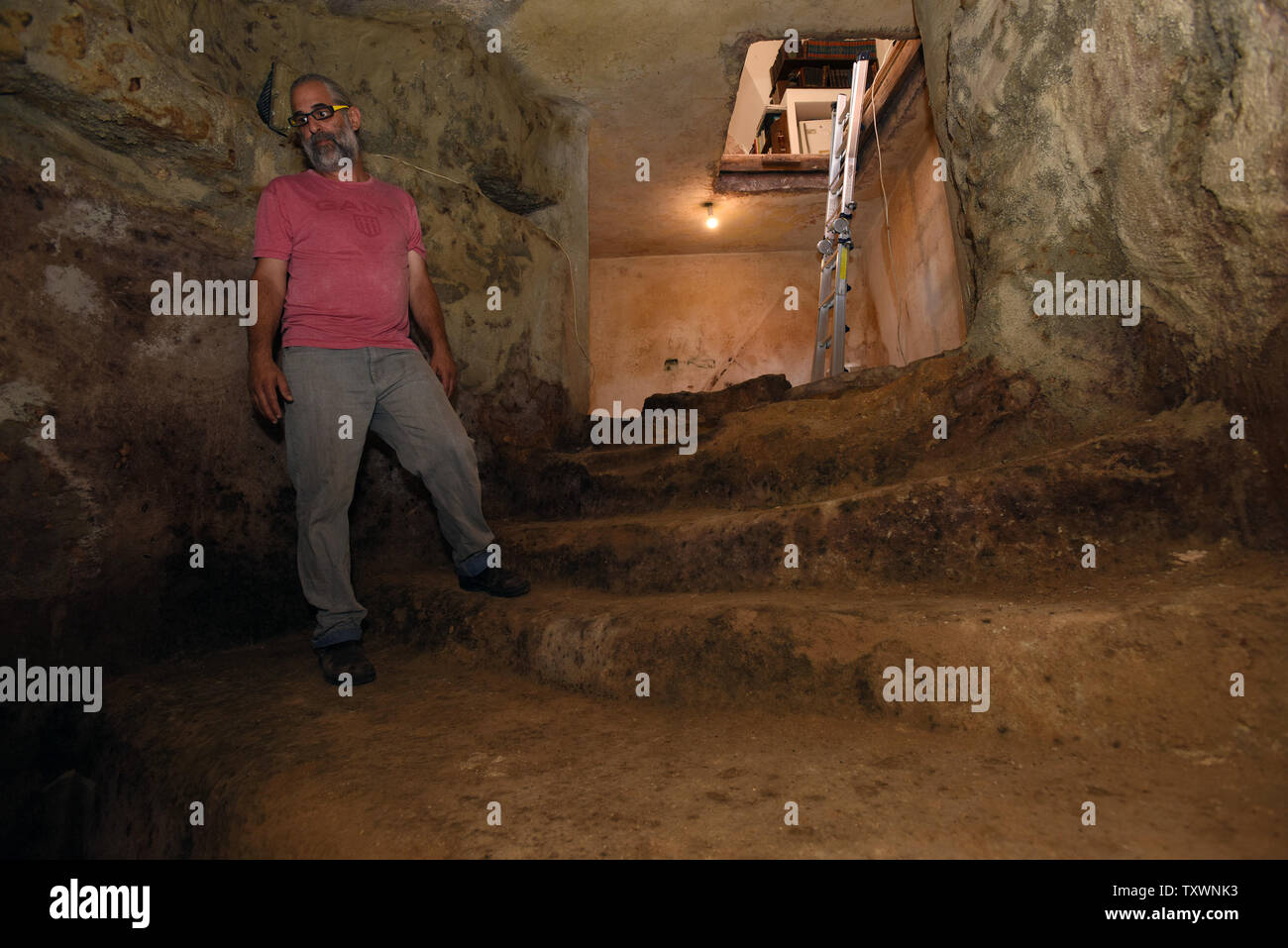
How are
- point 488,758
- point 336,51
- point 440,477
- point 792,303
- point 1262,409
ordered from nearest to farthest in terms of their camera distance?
point 488,758, point 1262,409, point 440,477, point 336,51, point 792,303

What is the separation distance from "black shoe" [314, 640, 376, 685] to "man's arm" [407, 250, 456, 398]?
90 centimetres

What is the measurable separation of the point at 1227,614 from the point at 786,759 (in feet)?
2.86

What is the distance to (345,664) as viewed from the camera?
204cm

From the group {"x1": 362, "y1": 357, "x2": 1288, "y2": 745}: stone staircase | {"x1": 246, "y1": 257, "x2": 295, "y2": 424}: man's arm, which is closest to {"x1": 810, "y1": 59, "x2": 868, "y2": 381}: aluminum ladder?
{"x1": 362, "y1": 357, "x2": 1288, "y2": 745}: stone staircase

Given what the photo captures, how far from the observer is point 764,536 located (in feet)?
6.91

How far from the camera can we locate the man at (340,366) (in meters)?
2.07

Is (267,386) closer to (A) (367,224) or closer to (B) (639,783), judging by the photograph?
(A) (367,224)

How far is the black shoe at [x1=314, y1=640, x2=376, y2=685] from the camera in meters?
2.03

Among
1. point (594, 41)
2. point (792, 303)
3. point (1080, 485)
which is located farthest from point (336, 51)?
point (792, 303)

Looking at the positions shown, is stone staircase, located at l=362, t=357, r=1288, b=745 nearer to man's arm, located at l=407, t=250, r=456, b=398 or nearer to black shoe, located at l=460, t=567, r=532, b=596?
black shoe, located at l=460, t=567, r=532, b=596

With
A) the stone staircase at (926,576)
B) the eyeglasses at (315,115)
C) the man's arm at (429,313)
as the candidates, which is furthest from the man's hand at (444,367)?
the eyeglasses at (315,115)

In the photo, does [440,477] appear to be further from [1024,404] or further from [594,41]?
[594,41]

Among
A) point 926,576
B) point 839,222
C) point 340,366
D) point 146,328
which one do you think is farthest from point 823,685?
point 839,222
